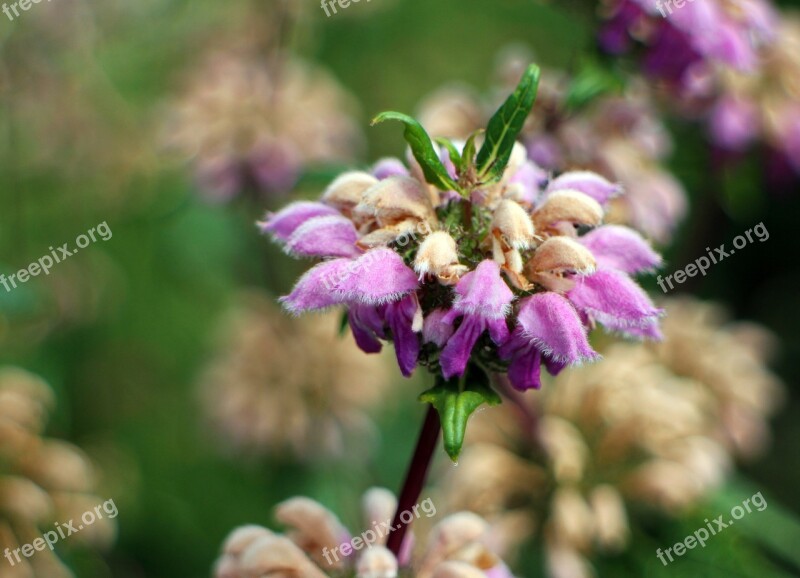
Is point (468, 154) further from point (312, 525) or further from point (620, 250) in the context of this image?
point (312, 525)

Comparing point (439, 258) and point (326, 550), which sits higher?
point (439, 258)

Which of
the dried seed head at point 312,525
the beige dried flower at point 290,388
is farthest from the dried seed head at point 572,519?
the beige dried flower at point 290,388

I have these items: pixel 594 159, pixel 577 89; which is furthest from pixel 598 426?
pixel 577 89

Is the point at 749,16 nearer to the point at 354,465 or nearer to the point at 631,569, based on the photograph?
the point at 631,569

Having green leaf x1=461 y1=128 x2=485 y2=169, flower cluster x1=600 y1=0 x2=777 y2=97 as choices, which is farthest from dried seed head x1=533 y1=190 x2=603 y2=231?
flower cluster x1=600 y1=0 x2=777 y2=97

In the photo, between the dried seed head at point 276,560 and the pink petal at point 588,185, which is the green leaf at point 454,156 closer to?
the pink petal at point 588,185

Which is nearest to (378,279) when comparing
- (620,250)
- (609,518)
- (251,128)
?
(620,250)
